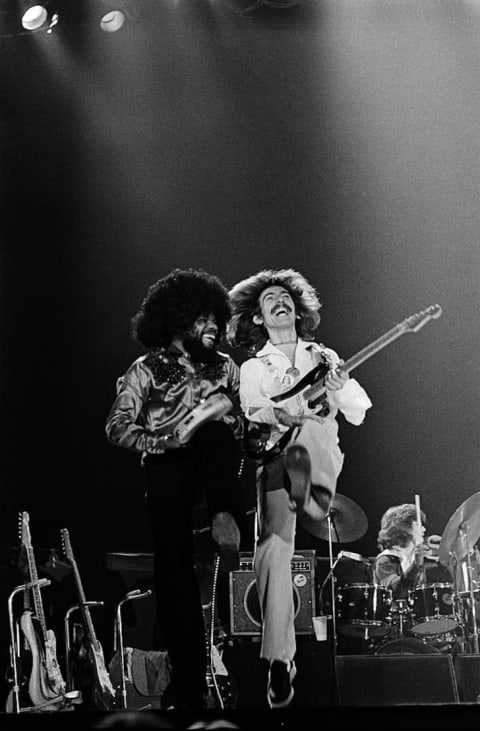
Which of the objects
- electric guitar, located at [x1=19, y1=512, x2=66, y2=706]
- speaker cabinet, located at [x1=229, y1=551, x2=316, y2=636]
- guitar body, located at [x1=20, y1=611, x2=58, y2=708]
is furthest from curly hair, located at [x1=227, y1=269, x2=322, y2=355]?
guitar body, located at [x1=20, y1=611, x2=58, y2=708]

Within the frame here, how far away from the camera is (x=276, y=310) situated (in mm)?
5113

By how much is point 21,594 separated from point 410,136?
330 cm

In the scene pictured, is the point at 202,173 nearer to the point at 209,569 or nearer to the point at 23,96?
the point at 23,96

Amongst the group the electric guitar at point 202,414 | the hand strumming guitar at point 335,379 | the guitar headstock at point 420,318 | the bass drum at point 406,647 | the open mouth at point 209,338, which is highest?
the guitar headstock at point 420,318

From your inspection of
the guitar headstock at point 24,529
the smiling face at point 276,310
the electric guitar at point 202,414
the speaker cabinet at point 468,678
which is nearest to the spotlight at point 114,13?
the smiling face at point 276,310

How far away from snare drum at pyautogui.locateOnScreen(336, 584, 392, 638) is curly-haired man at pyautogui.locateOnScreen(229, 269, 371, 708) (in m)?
0.49

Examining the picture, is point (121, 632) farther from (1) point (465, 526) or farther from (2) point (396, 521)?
(1) point (465, 526)

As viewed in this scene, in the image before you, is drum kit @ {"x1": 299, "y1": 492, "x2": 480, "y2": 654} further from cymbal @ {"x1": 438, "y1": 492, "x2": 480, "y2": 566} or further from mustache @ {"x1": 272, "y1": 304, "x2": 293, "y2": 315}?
mustache @ {"x1": 272, "y1": 304, "x2": 293, "y2": 315}

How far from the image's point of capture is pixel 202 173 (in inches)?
215

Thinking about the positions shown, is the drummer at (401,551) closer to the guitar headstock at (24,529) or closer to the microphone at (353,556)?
the microphone at (353,556)

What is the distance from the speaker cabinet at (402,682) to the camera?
4.41 m

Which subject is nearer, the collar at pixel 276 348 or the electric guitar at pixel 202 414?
the electric guitar at pixel 202 414

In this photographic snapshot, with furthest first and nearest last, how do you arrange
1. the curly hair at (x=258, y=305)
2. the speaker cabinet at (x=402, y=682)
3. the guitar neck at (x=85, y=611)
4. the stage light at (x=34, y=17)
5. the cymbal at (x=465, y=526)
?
the stage light at (x=34, y=17), the curly hair at (x=258, y=305), the cymbal at (x=465, y=526), the guitar neck at (x=85, y=611), the speaker cabinet at (x=402, y=682)

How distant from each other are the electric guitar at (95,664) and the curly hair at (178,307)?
1.23m
